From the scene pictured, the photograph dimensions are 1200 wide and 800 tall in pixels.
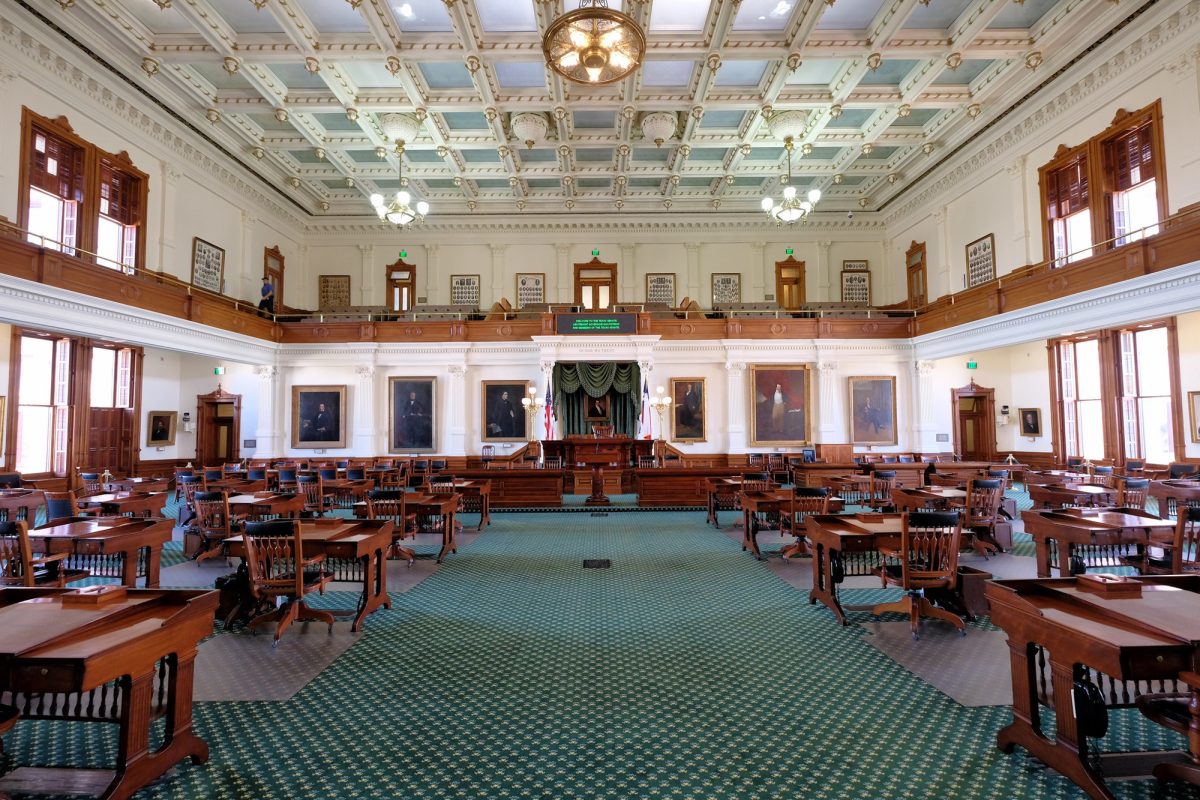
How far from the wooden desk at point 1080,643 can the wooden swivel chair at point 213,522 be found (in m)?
6.77

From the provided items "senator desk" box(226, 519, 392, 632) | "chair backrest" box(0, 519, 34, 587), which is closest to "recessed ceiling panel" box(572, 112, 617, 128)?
"senator desk" box(226, 519, 392, 632)

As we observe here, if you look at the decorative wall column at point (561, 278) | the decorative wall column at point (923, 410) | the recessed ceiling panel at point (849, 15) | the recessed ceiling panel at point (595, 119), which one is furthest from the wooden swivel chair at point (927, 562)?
the decorative wall column at point (561, 278)

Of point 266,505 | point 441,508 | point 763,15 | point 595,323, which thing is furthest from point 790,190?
point 266,505

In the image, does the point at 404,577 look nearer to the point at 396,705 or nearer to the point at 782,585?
the point at 396,705

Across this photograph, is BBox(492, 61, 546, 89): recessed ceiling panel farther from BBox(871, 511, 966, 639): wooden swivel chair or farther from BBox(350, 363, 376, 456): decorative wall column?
BBox(871, 511, 966, 639): wooden swivel chair

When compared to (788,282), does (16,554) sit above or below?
below

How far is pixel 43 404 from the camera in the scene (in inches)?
451

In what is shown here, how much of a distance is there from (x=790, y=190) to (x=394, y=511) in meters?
10.2

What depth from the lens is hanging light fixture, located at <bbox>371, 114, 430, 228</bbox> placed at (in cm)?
1183

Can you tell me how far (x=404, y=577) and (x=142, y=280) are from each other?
29.8ft

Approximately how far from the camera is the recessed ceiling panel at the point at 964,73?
11492 mm

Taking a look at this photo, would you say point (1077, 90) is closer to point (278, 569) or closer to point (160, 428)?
point (278, 569)

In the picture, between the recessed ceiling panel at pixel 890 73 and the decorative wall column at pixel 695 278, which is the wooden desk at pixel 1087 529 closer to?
the recessed ceiling panel at pixel 890 73

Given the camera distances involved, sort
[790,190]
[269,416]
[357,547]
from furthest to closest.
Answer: [269,416], [790,190], [357,547]
